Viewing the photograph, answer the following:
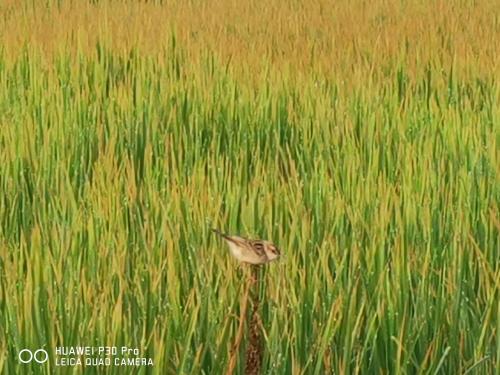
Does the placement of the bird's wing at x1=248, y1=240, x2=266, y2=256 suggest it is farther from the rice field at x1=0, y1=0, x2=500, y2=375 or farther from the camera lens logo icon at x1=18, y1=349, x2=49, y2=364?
the camera lens logo icon at x1=18, y1=349, x2=49, y2=364

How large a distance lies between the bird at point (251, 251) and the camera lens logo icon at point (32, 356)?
345 mm

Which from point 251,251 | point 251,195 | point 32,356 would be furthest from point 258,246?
point 251,195

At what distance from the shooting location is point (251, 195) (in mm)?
2000

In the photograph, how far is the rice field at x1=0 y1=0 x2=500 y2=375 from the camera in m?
1.45

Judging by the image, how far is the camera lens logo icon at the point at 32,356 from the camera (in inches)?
51.6

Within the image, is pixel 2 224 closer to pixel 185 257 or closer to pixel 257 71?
pixel 185 257

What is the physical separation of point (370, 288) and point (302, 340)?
0.24m

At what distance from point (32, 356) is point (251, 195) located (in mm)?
763

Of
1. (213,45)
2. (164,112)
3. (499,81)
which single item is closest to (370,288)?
(164,112)

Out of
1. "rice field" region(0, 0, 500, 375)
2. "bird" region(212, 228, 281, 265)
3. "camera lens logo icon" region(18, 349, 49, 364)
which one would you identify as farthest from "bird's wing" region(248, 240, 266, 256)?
"camera lens logo icon" region(18, 349, 49, 364)

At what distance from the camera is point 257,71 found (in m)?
3.67

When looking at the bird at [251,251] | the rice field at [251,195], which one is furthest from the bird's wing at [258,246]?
the rice field at [251,195]

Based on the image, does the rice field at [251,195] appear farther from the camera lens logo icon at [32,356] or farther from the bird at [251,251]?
the bird at [251,251]

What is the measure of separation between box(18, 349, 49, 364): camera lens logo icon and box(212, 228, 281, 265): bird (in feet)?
1.13
